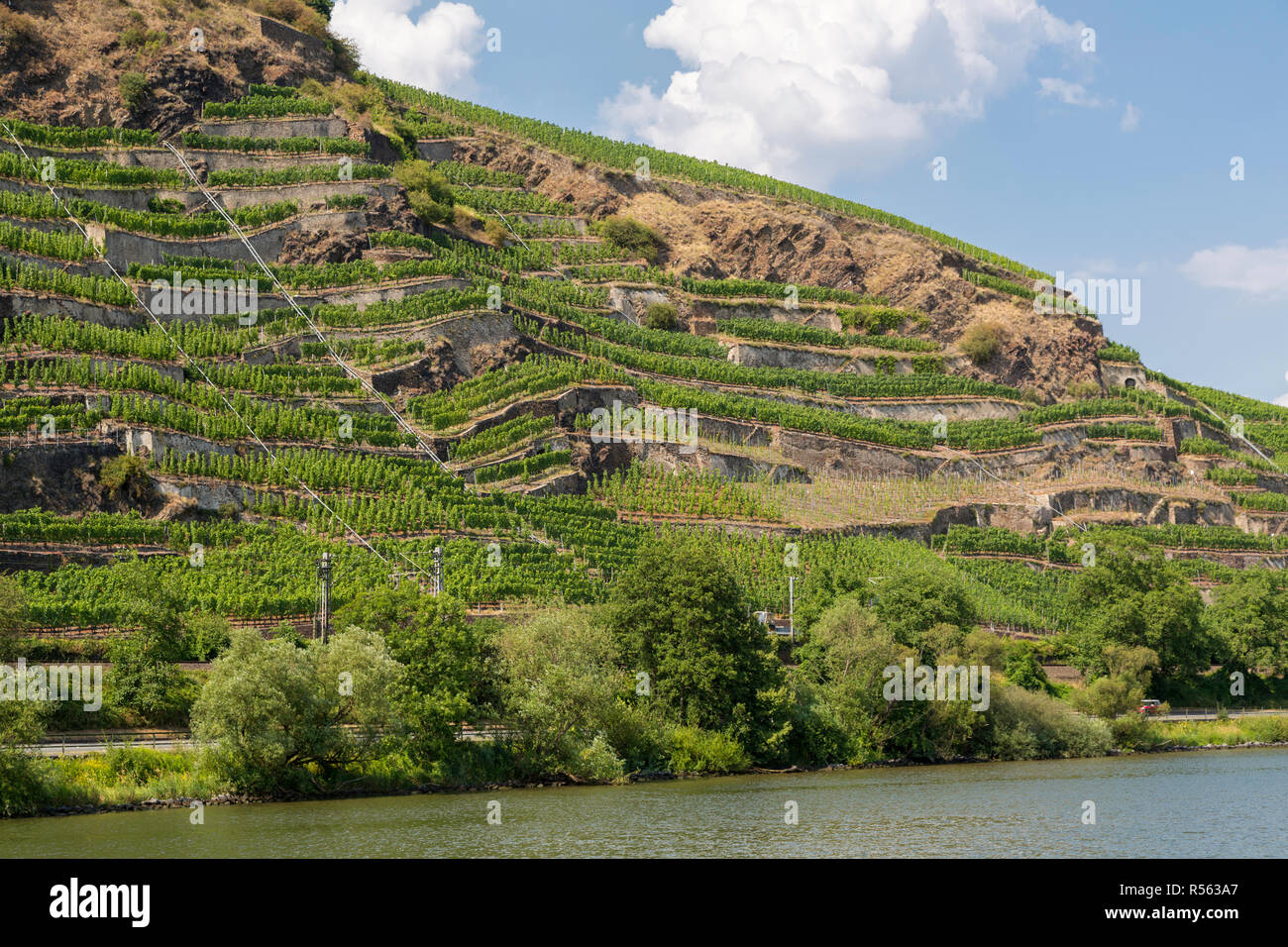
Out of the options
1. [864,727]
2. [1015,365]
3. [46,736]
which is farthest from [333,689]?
A: [1015,365]

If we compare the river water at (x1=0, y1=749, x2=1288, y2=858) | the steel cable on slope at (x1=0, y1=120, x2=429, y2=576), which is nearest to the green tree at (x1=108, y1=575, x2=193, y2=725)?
the river water at (x1=0, y1=749, x2=1288, y2=858)

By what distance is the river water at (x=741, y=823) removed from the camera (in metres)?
28.8

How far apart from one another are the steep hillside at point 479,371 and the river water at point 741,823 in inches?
545

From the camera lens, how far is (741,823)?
33531 millimetres

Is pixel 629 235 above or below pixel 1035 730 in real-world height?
above

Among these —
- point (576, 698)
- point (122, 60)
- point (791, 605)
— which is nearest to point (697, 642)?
point (576, 698)

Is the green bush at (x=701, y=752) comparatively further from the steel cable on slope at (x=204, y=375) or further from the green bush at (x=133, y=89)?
the green bush at (x=133, y=89)

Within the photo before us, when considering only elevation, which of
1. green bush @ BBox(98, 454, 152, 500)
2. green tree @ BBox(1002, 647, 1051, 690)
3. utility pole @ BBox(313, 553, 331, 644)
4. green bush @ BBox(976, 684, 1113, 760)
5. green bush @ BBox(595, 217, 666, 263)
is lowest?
green bush @ BBox(976, 684, 1113, 760)

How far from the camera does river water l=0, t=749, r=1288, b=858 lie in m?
28.8

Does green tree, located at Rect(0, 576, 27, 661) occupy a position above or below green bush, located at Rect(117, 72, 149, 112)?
below

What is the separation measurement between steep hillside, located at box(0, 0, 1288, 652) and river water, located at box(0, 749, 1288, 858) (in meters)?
13.8

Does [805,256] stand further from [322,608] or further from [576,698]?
[576,698]

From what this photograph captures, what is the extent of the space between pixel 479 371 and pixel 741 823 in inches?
1689

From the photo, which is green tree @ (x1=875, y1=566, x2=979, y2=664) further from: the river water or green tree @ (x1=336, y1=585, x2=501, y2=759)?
green tree @ (x1=336, y1=585, x2=501, y2=759)
